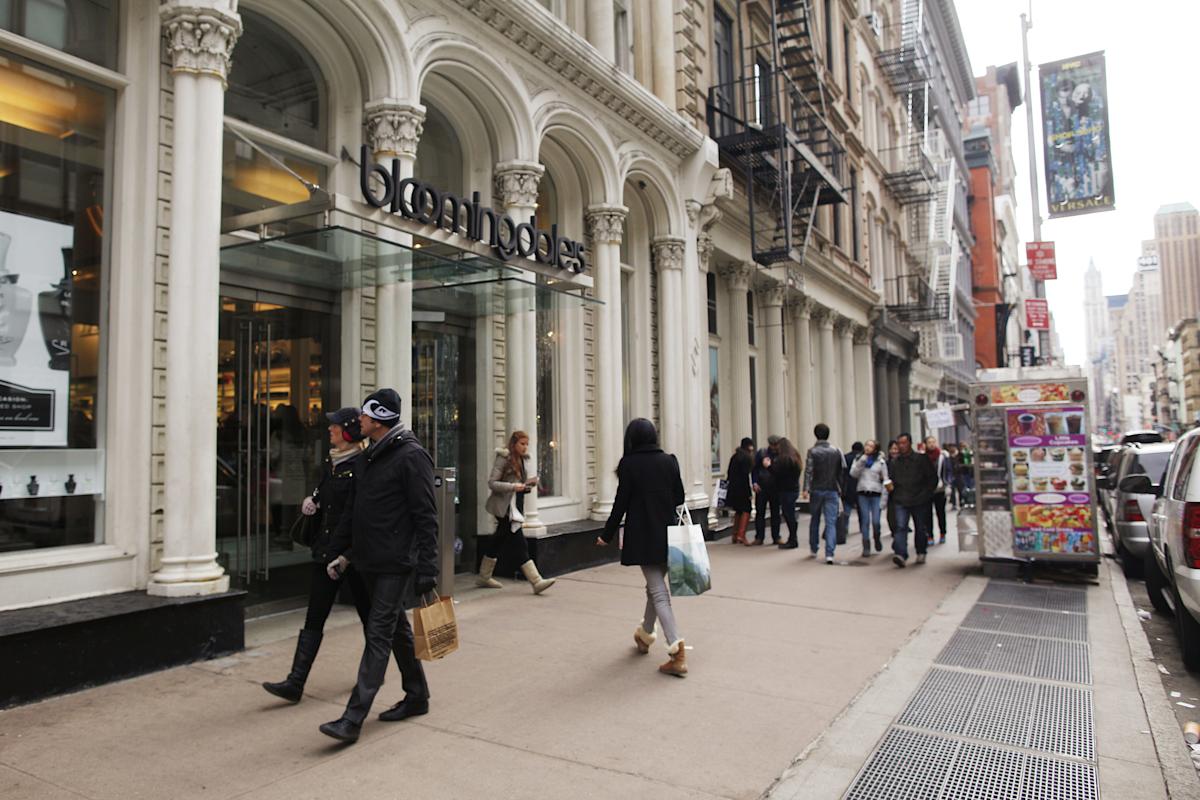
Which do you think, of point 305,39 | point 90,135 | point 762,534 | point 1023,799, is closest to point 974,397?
point 762,534

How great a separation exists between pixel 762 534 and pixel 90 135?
1106cm

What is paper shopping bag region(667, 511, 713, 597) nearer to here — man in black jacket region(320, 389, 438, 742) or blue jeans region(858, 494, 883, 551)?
man in black jacket region(320, 389, 438, 742)

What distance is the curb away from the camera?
4.12 metres

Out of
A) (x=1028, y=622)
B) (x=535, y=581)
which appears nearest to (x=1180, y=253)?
(x=1028, y=622)

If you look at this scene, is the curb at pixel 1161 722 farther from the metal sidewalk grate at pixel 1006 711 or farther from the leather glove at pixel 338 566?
the leather glove at pixel 338 566

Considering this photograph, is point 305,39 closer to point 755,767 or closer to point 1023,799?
point 755,767

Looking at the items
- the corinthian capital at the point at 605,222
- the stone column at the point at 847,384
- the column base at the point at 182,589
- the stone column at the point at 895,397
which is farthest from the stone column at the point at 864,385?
the column base at the point at 182,589

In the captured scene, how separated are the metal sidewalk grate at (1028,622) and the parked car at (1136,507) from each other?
94.0 inches

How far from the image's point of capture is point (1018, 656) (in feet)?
22.1

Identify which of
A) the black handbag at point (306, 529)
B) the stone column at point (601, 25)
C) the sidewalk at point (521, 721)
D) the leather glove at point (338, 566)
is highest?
the stone column at point (601, 25)

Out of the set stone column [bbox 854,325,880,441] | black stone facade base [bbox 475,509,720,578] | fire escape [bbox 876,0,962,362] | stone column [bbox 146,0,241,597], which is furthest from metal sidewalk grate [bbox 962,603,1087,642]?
fire escape [bbox 876,0,962,362]

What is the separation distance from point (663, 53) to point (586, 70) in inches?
133

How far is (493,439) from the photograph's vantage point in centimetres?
1067

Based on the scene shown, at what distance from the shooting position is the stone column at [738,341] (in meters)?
17.7
